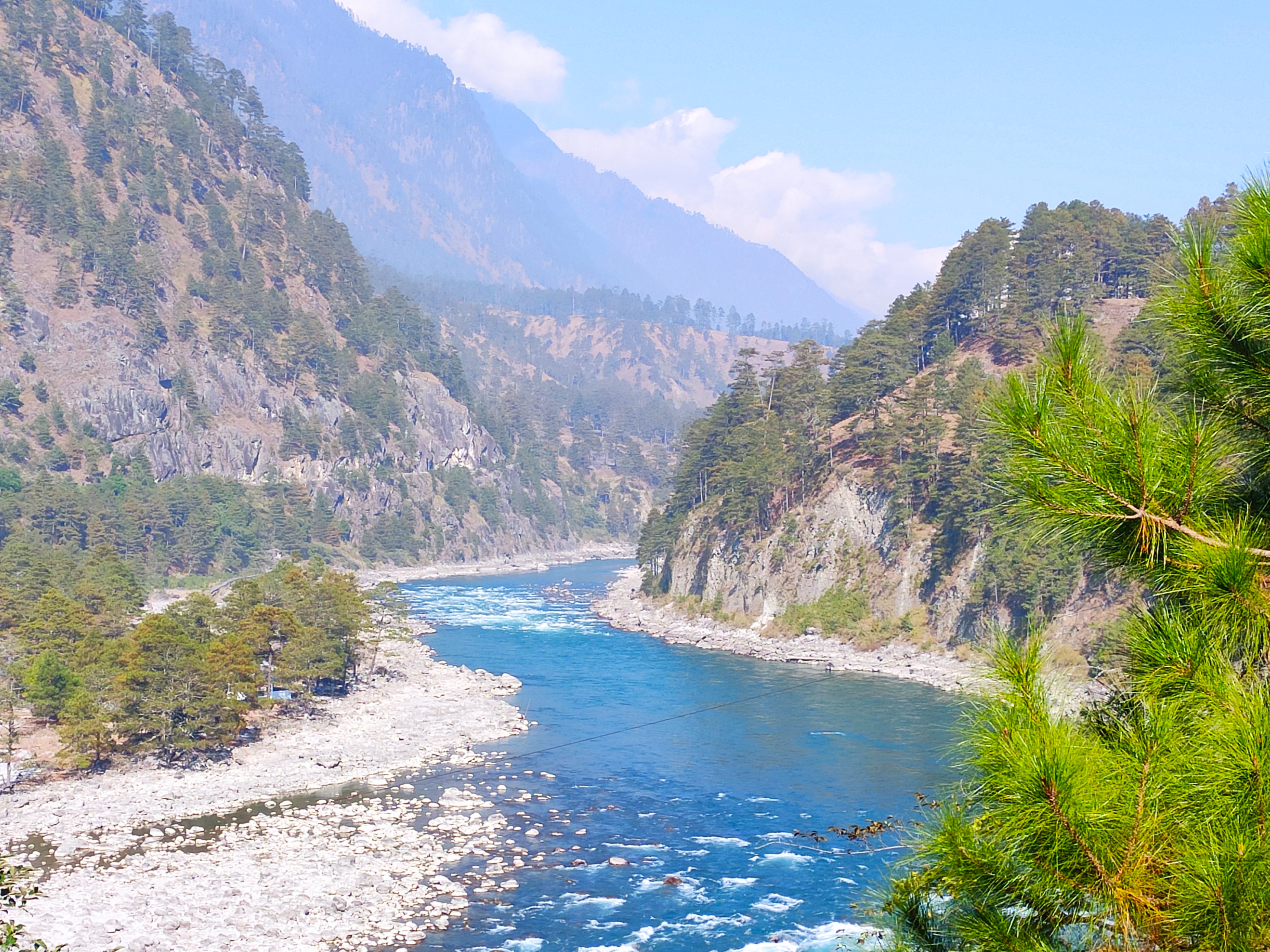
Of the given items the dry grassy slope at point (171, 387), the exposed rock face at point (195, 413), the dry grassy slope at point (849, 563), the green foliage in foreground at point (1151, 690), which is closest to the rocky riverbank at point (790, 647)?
the dry grassy slope at point (849, 563)

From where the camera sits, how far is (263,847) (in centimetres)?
2584

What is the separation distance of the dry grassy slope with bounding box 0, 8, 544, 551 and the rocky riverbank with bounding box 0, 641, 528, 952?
6360cm

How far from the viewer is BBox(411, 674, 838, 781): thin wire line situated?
33844mm

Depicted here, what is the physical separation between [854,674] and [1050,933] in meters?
46.8

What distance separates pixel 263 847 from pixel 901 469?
44.2 meters

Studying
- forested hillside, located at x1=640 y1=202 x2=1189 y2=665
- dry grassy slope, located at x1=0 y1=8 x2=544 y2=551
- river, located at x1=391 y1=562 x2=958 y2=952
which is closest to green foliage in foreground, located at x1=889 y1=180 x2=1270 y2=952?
river, located at x1=391 y1=562 x2=958 y2=952

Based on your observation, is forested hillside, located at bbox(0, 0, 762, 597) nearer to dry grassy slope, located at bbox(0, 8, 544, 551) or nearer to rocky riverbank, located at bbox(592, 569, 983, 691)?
dry grassy slope, located at bbox(0, 8, 544, 551)

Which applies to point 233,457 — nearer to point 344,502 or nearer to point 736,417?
point 344,502

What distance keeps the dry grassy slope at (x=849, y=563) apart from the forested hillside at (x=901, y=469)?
111 mm

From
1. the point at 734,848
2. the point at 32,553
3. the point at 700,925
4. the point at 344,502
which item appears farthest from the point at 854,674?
the point at 344,502

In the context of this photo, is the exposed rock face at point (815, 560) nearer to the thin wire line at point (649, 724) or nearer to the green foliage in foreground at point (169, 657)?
the thin wire line at point (649, 724)

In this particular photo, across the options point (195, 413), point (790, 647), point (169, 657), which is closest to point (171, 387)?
point (195, 413)

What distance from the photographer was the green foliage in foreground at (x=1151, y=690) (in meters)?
4.53

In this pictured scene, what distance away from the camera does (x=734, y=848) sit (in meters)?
26.4
